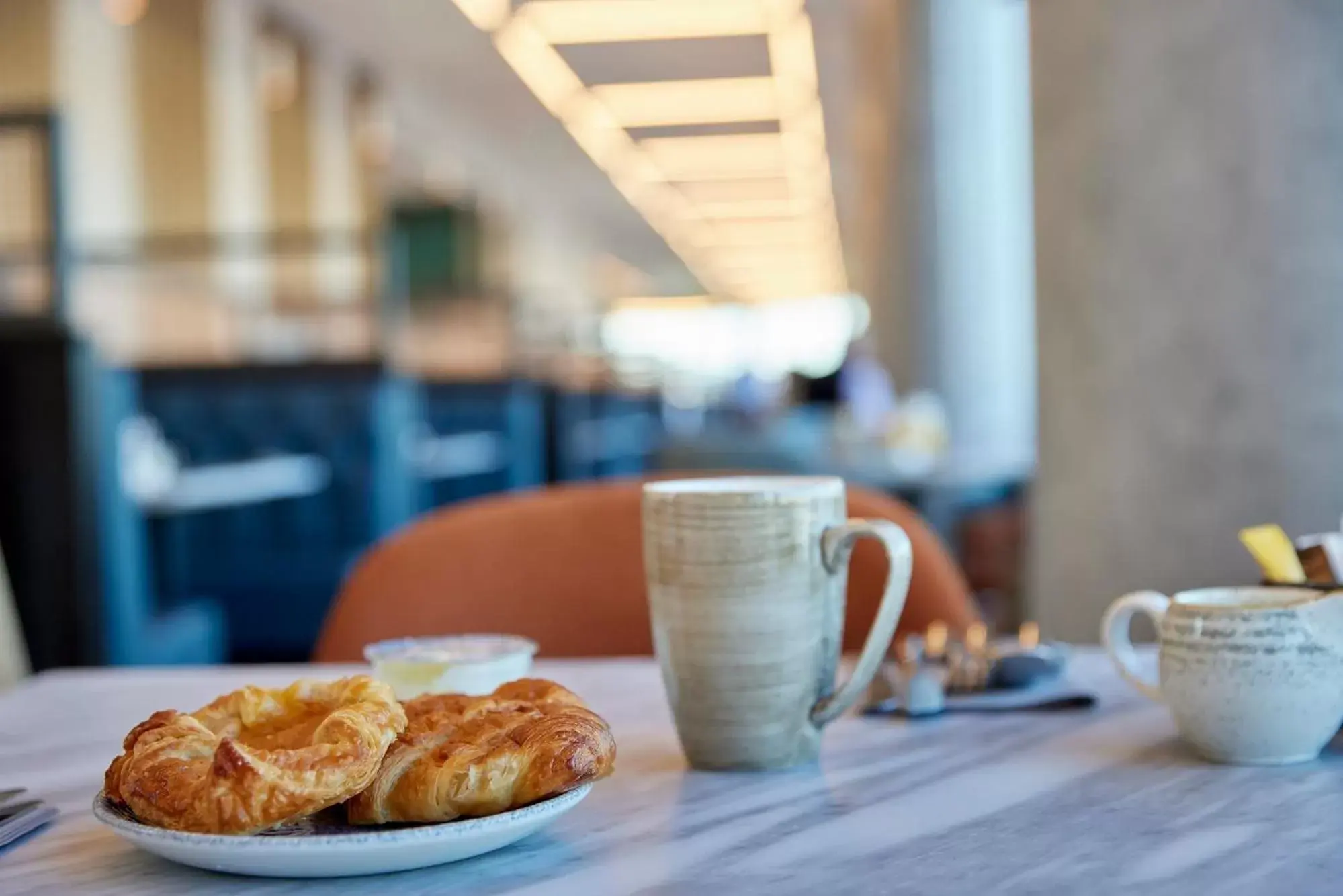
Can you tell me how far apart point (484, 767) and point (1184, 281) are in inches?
44.2

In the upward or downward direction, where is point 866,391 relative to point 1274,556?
upward

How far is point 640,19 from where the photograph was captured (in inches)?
341

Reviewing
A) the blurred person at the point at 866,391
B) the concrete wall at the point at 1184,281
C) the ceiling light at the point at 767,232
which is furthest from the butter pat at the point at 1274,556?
the ceiling light at the point at 767,232

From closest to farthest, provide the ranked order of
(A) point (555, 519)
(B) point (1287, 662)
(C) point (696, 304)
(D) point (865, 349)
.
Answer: (B) point (1287, 662), (A) point (555, 519), (D) point (865, 349), (C) point (696, 304)

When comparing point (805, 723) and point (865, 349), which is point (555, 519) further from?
point (865, 349)

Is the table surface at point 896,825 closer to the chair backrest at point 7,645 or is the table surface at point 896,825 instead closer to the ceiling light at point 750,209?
the chair backrest at point 7,645

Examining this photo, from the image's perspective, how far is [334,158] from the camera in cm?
1345

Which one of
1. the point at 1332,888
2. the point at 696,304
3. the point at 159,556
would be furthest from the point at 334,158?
the point at 696,304

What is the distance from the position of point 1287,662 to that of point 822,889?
0.93ft

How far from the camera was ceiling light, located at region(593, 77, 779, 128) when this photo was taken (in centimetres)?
1073

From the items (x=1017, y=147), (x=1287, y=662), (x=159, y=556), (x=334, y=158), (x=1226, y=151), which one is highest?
(x=334, y=158)

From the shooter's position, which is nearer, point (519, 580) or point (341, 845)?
point (341, 845)

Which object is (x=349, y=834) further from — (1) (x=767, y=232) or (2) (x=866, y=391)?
(1) (x=767, y=232)

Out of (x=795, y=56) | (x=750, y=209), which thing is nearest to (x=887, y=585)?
(x=795, y=56)
